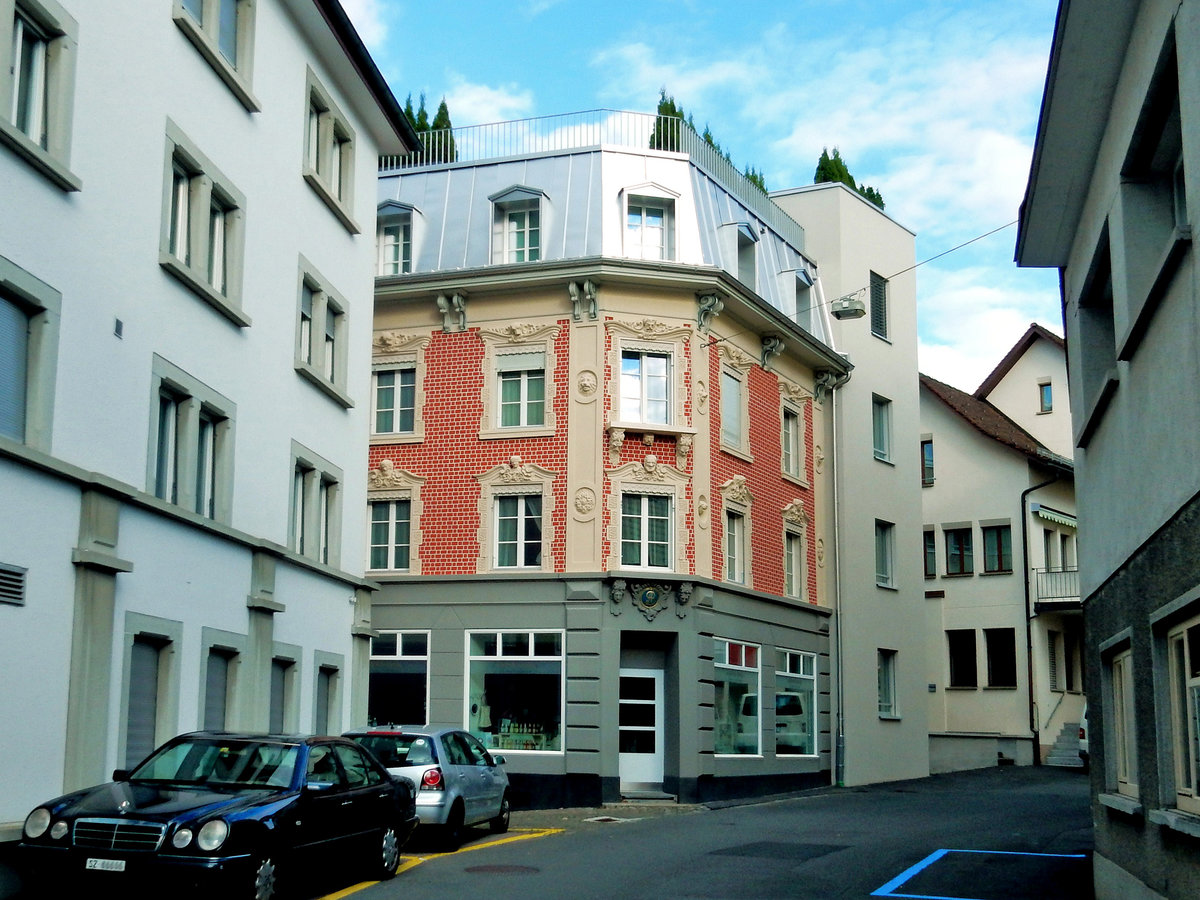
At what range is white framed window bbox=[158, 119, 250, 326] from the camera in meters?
16.5

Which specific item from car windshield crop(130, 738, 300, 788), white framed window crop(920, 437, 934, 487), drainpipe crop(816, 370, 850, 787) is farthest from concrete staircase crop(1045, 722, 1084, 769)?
car windshield crop(130, 738, 300, 788)

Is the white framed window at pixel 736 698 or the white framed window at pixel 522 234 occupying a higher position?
the white framed window at pixel 522 234

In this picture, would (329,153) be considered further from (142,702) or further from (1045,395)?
(1045,395)

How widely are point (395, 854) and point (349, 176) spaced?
1223 centimetres

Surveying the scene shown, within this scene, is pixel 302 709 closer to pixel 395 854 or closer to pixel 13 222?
pixel 395 854

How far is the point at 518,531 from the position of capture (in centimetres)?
2988

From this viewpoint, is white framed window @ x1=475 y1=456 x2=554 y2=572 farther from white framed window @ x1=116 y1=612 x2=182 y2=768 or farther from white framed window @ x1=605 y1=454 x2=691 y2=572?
white framed window @ x1=116 y1=612 x2=182 y2=768

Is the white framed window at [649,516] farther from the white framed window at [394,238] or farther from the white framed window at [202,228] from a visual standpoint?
the white framed window at [202,228]

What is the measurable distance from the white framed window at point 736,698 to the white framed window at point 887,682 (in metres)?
6.85

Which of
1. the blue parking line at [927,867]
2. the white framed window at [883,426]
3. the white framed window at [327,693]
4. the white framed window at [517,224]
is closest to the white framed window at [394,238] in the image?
the white framed window at [517,224]

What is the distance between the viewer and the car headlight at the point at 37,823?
11422 mm

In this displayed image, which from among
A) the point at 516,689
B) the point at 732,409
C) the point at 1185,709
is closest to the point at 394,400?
the point at 516,689

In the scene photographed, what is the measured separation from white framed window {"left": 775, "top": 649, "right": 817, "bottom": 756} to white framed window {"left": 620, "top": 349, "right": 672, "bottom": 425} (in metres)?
6.89

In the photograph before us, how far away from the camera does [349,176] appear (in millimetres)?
23281
